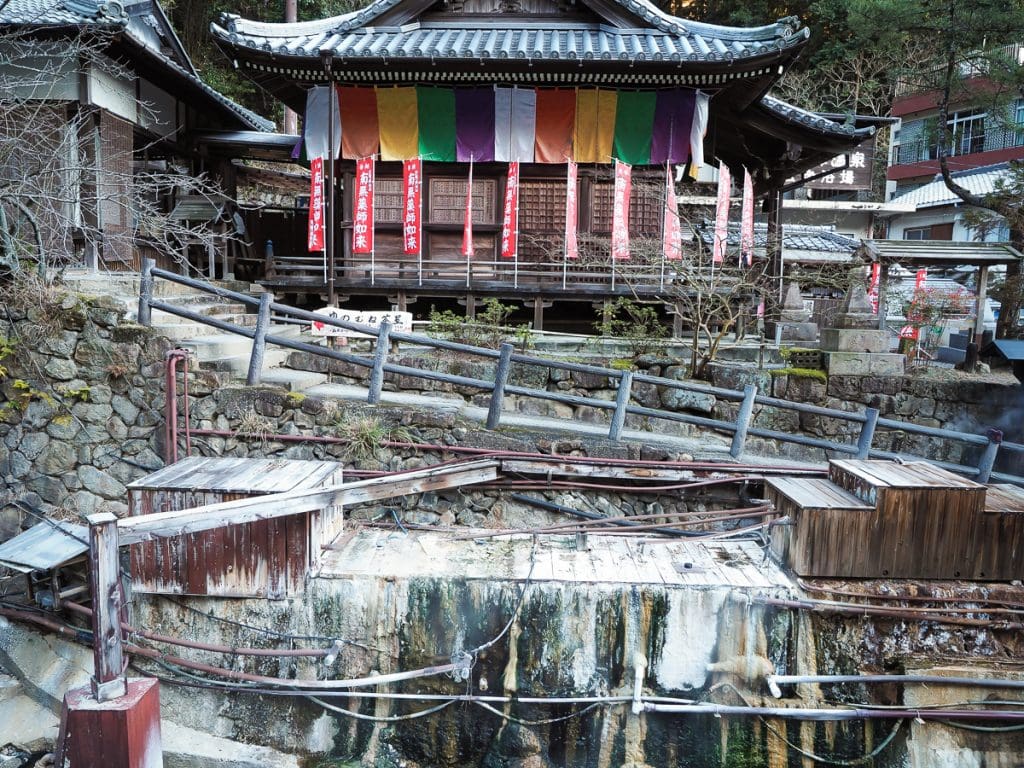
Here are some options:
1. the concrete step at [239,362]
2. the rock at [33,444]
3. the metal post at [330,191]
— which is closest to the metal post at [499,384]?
the concrete step at [239,362]

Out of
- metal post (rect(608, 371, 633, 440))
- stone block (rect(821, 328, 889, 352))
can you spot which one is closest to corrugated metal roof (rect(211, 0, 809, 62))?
stone block (rect(821, 328, 889, 352))

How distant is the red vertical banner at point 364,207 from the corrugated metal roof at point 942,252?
9.62m

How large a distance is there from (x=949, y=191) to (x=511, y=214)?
22486mm

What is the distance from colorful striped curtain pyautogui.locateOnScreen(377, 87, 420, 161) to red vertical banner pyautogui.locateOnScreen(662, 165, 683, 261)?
4972 millimetres

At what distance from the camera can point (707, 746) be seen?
5.42 meters

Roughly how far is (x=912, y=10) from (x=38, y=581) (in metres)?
17.7

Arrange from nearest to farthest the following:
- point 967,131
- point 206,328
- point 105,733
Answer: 1. point 105,733
2. point 206,328
3. point 967,131

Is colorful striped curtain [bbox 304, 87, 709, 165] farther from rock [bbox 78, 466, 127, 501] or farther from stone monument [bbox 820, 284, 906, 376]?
rock [bbox 78, 466, 127, 501]

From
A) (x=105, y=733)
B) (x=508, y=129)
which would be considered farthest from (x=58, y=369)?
(x=508, y=129)

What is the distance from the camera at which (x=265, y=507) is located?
5.31m

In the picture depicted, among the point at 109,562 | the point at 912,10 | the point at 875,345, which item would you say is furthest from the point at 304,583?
the point at 912,10

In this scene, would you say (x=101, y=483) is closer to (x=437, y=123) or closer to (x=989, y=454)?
(x=437, y=123)

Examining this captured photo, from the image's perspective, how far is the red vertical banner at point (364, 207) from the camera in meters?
13.1

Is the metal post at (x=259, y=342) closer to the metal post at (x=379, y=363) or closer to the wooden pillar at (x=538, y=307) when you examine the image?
the metal post at (x=379, y=363)
